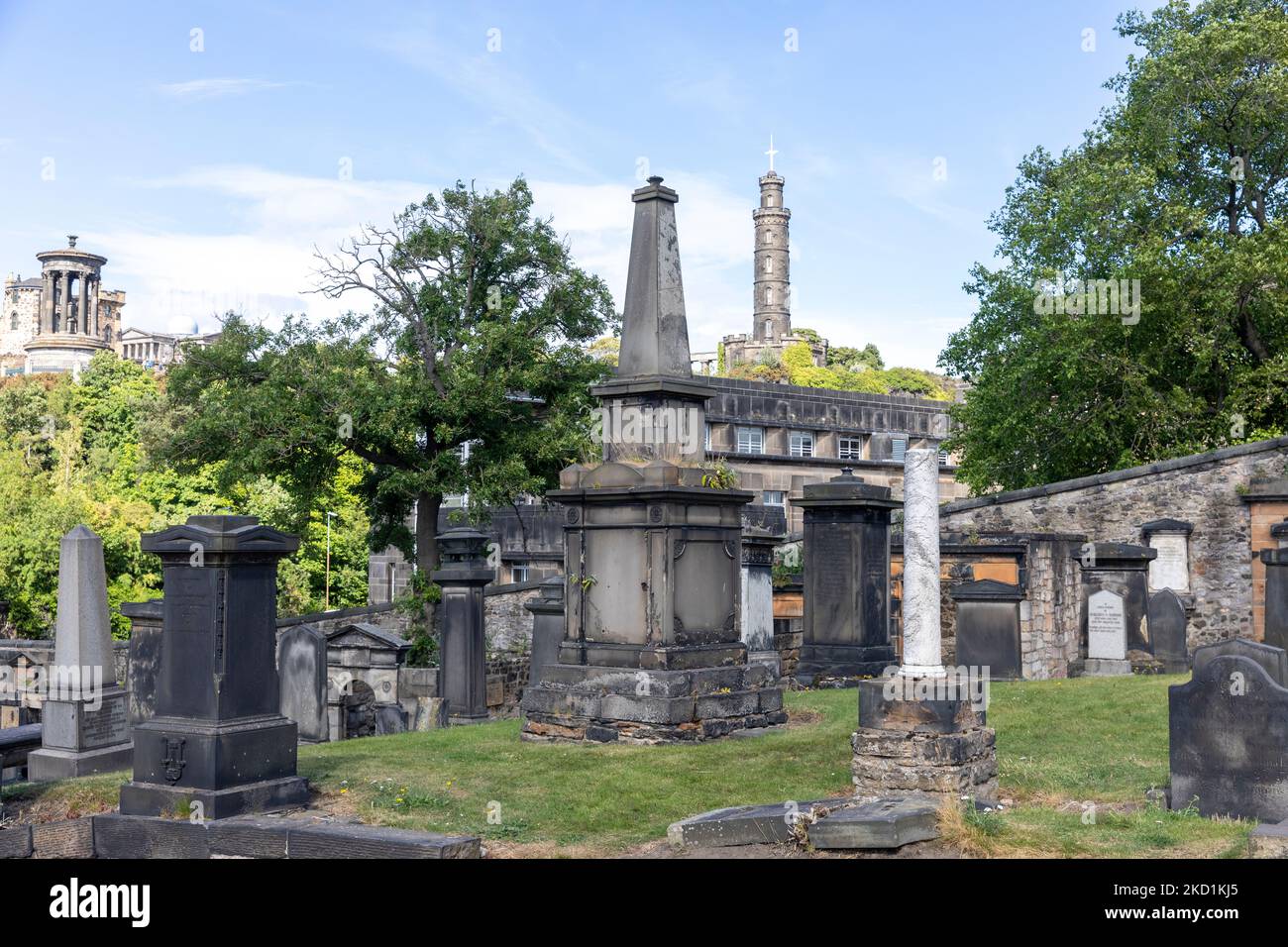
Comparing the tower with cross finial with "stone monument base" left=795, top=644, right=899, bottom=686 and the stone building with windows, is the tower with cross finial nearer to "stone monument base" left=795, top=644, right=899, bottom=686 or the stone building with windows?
the stone building with windows

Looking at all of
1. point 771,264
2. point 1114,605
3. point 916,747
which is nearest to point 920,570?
point 916,747

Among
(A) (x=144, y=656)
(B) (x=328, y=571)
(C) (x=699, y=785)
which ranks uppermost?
(B) (x=328, y=571)

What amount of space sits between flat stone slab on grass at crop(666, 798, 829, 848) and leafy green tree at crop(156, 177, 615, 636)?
16.0 metres

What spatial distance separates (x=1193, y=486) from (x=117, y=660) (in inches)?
807

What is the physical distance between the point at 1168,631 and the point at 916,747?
36.8ft

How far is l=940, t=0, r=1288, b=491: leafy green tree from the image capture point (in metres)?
27.3

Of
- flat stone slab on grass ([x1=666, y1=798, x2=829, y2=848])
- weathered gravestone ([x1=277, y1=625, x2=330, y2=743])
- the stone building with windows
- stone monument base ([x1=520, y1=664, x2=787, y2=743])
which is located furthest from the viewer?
the stone building with windows

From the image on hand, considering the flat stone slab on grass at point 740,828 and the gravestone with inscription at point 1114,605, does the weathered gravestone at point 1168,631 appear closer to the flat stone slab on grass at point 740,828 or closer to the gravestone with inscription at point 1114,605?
the gravestone with inscription at point 1114,605

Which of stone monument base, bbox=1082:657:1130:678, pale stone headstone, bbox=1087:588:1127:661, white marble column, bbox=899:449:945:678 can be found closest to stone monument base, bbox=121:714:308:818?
white marble column, bbox=899:449:945:678

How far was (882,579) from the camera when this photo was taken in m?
17.0

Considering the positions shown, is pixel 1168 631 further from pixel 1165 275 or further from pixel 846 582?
pixel 1165 275

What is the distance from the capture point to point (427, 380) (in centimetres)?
2419
